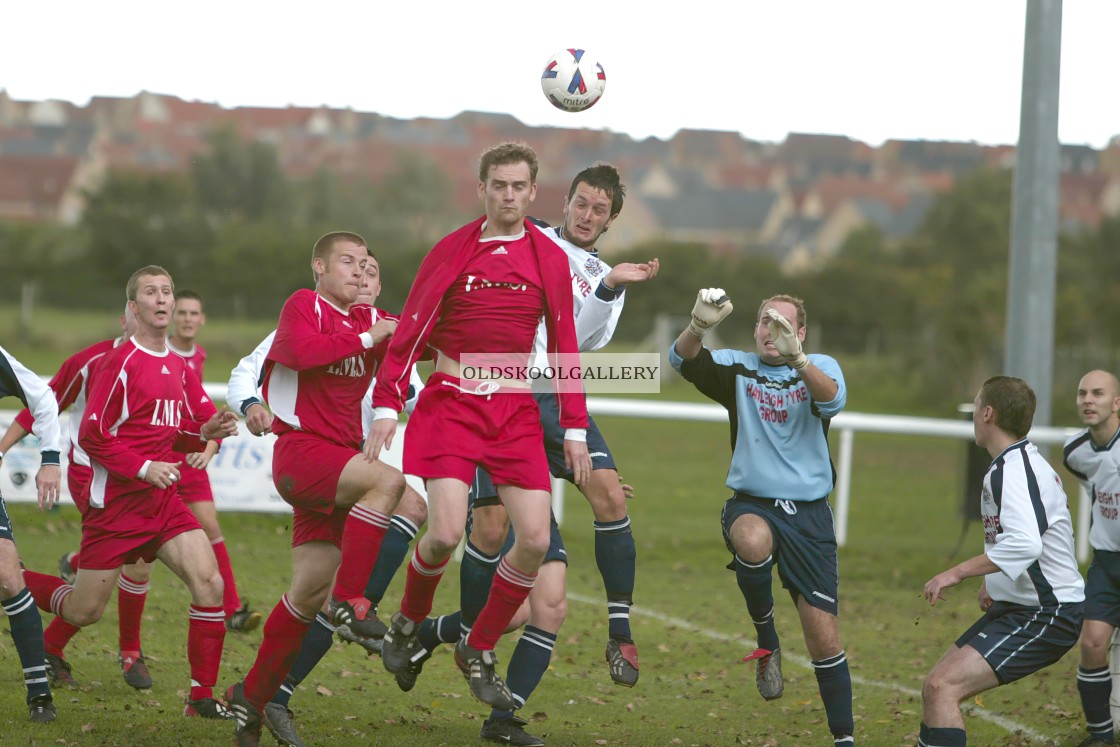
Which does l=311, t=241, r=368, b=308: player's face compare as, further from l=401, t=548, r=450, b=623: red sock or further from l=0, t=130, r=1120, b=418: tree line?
l=0, t=130, r=1120, b=418: tree line

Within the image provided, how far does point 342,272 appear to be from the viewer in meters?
6.37

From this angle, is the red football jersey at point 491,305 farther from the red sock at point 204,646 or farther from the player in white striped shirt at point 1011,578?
the player in white striped shirt at point 1011,578

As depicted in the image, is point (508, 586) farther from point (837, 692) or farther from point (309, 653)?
point (837, 692)

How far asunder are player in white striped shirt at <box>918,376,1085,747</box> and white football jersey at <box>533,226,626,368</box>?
1871 mm

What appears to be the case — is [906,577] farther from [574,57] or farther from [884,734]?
[574,57]

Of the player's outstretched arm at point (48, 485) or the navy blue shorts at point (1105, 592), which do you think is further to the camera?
the navy blue shorts at point (1105, 592)

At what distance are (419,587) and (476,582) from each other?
50 centimetres

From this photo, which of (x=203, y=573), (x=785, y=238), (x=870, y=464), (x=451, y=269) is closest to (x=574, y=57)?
(x=451, y=269)

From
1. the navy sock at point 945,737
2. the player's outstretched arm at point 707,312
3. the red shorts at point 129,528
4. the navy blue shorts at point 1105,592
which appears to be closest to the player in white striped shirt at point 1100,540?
the navy blue shorts at point 1105,592

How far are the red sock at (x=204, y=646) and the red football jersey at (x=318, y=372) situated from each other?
1032 millimetres

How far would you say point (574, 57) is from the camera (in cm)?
707

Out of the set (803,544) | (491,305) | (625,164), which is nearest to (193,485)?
(491,305)

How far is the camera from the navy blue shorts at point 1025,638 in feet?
18.7

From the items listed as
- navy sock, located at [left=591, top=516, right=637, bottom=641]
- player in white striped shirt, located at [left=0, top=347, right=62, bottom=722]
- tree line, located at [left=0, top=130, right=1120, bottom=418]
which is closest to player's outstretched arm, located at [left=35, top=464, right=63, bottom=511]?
player in white striped shirt, located at [left=0, top=347, right=62, bottom=722]
